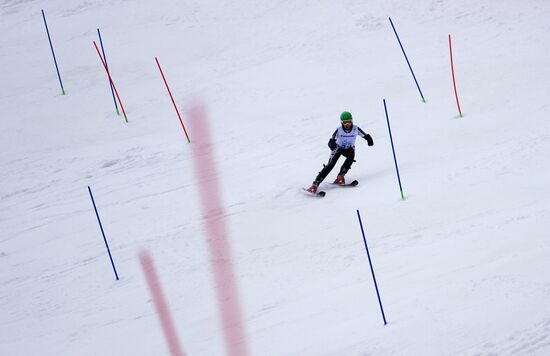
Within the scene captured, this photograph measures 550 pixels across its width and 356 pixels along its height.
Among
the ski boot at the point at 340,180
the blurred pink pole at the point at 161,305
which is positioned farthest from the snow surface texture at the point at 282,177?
the ski boot at the point at 340,180

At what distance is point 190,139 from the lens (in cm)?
1511

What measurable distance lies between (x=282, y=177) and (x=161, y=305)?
3.82m

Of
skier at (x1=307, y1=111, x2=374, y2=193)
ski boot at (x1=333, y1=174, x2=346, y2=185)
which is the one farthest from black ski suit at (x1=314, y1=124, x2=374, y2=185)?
ski boot at (x1=333, y1=174, x2=346, y2=185)

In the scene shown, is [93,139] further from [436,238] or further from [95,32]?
[436,238]

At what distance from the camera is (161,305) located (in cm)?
991

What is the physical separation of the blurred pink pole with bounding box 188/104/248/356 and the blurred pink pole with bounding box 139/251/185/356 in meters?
0.65

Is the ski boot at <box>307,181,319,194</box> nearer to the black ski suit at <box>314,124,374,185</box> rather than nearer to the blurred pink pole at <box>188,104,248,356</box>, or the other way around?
the black ski suit at <box>314,124,374,185</box>

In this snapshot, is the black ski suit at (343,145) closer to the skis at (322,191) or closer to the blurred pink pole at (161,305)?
the skis at (322,191)

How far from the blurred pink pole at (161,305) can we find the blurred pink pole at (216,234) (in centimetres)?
65

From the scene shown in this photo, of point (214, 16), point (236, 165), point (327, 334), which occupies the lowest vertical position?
point (327, 334)

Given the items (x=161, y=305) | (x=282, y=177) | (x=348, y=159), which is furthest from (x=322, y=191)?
(x=161, y=305)

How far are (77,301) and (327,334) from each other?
3907mm

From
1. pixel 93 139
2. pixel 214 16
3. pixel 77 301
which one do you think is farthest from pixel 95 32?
pixel 77 301

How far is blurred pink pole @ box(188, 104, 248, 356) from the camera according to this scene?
9.05m
